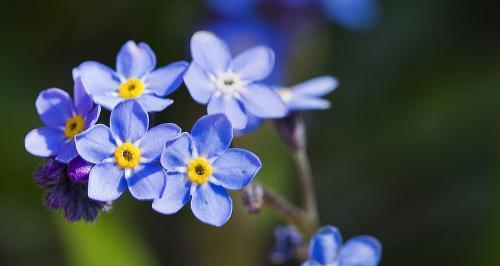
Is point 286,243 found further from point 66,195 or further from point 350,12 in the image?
point 350,12

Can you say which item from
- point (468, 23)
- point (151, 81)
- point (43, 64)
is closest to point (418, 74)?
point (468, 23)

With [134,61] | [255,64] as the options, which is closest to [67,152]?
[134,61]

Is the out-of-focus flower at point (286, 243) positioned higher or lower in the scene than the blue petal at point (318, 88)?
lower

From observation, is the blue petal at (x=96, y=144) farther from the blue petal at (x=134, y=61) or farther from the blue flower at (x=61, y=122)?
the blue petal at (x=134, y=61)

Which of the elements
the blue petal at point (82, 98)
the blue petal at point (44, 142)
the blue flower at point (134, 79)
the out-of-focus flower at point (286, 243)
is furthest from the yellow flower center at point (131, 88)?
the out-of-focus flower at point (286, 243)

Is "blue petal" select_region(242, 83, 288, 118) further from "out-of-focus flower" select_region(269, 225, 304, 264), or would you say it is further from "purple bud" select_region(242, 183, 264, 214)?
"out-of-focus flower" select_region(269, 225, 304, 264)

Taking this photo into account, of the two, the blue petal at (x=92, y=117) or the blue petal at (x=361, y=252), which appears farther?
the blue petal at (x=361, y=252)

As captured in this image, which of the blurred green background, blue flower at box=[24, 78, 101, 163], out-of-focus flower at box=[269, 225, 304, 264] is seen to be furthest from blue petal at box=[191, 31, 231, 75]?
the blurred green background

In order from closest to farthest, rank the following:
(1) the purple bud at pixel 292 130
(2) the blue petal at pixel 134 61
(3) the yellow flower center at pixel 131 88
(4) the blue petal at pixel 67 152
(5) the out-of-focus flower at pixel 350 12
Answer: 1. (4) the blue petal at pixel 67 152
2. (3) the yellow flower center at pixel 131 88
3. (2) the blue petal at pixel 134 61
4. (1) the purple bud at pixel 292 130
5. (5) the out-of-focus flower at pixel 350 12
